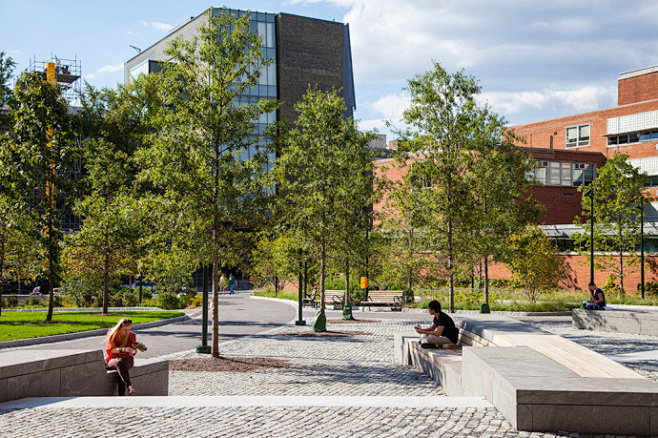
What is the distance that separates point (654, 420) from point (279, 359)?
998cm

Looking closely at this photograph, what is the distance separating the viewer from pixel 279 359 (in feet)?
48.9

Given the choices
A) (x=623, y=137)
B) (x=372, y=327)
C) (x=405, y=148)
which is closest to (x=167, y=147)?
(x=405, y=148)

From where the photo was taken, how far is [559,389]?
6.09 meters

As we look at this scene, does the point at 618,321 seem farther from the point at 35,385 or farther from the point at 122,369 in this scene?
the point at 35,385

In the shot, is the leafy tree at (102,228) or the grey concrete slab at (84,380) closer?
the grey concrete slab at (84,380)

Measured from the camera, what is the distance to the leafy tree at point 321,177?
22016 mm

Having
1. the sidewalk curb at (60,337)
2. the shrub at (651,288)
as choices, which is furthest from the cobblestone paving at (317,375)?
the shrub at (651,288)

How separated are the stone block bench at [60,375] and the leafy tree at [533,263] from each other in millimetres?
23622

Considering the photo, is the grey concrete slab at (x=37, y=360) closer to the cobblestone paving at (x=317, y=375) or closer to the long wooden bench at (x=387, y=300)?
the cobblestone paving at (x=317, y=375)

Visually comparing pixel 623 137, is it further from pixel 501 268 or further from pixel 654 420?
pixel 654 420

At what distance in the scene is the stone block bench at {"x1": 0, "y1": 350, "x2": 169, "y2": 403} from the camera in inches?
314

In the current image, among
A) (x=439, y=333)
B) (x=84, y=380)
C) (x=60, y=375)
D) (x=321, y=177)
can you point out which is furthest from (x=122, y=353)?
(x=321, y=177)

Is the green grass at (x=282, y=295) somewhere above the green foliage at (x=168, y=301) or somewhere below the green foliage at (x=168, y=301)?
below

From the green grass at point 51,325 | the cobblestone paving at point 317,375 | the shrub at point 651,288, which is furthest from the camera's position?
the shrub at point 651,288
